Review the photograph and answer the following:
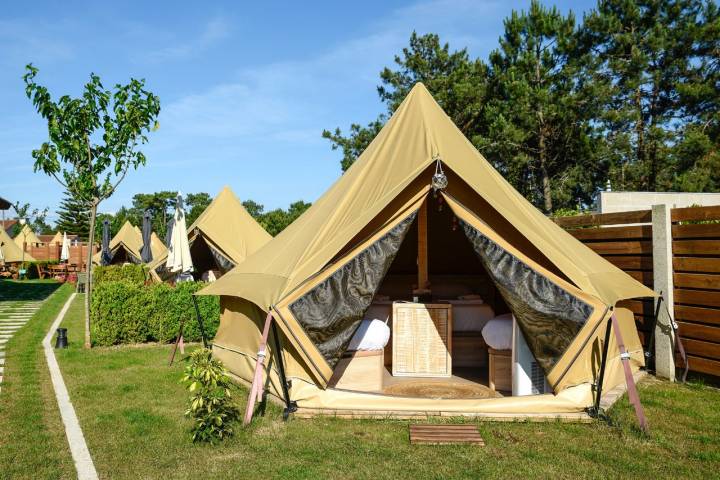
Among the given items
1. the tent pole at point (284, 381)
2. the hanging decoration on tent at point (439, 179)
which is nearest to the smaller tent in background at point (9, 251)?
the tent pole at point (284, 381)

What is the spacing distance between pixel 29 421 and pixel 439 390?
3.70 m

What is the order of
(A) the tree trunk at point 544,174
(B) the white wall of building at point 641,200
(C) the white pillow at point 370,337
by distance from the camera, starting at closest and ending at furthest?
(C) the white pillow at point 370,337, (B) the white wall of building at point 641,200, (A) the tree trunk at point 544,174

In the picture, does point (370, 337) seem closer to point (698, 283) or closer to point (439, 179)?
point (439, 179)

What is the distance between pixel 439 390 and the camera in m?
6.02

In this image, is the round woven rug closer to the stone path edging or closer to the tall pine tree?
the stone path edging

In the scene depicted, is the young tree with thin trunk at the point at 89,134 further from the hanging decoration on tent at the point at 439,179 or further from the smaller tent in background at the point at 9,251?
the smaller tent in background at the point at 9,251

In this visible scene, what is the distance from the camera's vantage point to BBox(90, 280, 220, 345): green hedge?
8938 millimetres

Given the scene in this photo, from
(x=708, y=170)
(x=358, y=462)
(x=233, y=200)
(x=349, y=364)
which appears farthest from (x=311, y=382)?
(x=708, y=170)

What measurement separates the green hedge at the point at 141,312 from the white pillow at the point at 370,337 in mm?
4319

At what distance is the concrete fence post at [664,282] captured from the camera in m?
6.38

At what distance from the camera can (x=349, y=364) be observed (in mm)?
5738

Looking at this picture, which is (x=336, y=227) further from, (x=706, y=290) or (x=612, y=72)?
(x=612, y=72)

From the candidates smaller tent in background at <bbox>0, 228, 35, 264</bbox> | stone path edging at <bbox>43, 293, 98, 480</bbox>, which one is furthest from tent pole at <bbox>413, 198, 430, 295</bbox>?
smaller tent in background at <bbox>0, 228, 35, 264</bbox>

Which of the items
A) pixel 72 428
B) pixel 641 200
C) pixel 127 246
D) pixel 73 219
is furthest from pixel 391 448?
pixel 73 219
